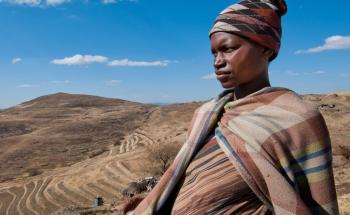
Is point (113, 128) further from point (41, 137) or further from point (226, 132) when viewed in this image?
point (226, 132)

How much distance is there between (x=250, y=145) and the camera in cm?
146

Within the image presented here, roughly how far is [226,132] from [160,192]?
0.40 meters

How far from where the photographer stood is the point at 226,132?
5.13 ft

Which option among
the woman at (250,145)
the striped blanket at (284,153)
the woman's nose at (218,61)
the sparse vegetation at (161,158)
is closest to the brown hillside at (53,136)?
the sparse vegetation at (161,158)

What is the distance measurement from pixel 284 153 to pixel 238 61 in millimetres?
402

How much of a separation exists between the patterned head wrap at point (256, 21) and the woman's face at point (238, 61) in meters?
0.03

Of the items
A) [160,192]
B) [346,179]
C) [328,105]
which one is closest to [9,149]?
[328,105]

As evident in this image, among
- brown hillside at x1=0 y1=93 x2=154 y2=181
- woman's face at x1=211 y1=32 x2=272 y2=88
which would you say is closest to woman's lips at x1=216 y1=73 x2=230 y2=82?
woman's face at x1=211 y1=32 x2=272 y2=88

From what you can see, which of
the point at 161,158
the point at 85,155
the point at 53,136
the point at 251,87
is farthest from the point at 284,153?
the point at 53,136

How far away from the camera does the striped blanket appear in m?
1.42

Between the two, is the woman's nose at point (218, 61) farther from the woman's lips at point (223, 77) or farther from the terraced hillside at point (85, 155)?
the terraced hillside at point (85, 155)

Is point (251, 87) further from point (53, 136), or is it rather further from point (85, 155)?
point (53, 136)

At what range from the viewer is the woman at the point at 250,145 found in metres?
1.44

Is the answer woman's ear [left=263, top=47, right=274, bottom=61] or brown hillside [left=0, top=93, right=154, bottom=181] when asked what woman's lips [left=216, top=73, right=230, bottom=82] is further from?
brown hillside [left=0, top=93, right=154, bottom=181]
